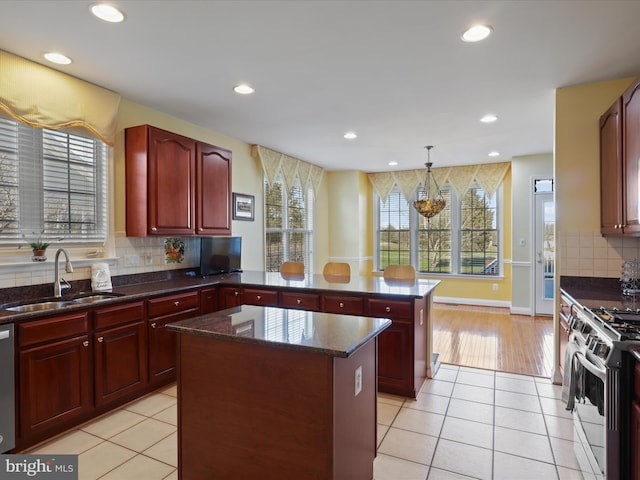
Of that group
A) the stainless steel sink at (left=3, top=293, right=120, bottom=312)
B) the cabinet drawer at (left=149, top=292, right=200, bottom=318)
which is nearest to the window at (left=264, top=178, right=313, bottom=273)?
the cabinet drawer at (left=149, top=292, right=200, bottom=318)

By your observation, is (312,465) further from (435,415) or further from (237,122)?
(237,122)

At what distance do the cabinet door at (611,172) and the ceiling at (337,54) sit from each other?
41cm

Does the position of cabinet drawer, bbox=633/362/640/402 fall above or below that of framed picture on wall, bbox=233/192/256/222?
below

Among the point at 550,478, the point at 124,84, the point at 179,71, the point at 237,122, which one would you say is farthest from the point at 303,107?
the point at 550,478

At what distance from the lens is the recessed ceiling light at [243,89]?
126 inches

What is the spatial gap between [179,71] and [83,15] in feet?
2.62

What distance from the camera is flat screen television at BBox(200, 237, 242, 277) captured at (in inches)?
161

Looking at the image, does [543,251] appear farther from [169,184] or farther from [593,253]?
[169,184]

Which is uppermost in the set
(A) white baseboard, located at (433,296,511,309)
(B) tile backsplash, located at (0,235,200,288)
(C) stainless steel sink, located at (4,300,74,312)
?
(B) tile backsplash, located at (0,235,200,288)

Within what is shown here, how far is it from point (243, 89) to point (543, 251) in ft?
17.6

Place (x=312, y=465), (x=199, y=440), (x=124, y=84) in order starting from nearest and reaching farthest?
(x=312, y=465), (x=199, y=440), (x=124, y=84)

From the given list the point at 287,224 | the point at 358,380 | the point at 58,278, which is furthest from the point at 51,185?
the point at 287,224

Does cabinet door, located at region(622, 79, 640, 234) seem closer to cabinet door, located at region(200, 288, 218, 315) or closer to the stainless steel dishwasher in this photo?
cabinet door, located at region(200, 288, 218, 315)

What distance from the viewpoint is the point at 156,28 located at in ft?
7.54
